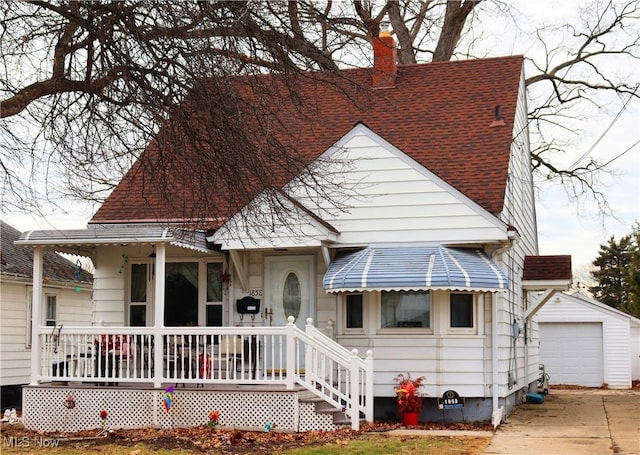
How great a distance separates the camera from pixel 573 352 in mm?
31812

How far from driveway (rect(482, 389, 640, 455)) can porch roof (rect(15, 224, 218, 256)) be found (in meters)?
5.96

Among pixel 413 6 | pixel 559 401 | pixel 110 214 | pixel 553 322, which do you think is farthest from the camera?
pixel 553 322

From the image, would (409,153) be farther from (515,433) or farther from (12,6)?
(12,6)

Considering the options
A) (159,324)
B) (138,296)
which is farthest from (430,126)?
(159,324)

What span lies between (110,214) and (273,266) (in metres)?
3.69

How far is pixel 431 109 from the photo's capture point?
19.6 meters

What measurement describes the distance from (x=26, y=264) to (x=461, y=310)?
49.7 ft

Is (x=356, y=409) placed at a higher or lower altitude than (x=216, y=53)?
lower

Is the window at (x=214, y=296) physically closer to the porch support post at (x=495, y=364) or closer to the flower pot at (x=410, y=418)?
the flower pot at (x=410, y=418)

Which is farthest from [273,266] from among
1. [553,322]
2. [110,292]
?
[553,322]

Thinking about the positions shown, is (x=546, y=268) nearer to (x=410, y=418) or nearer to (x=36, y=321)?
(x=410, y=418)

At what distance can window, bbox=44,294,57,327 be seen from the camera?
90.4 ft

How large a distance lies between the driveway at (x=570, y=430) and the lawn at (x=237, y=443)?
24.2 inches

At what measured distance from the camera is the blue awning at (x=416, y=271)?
1523cm
